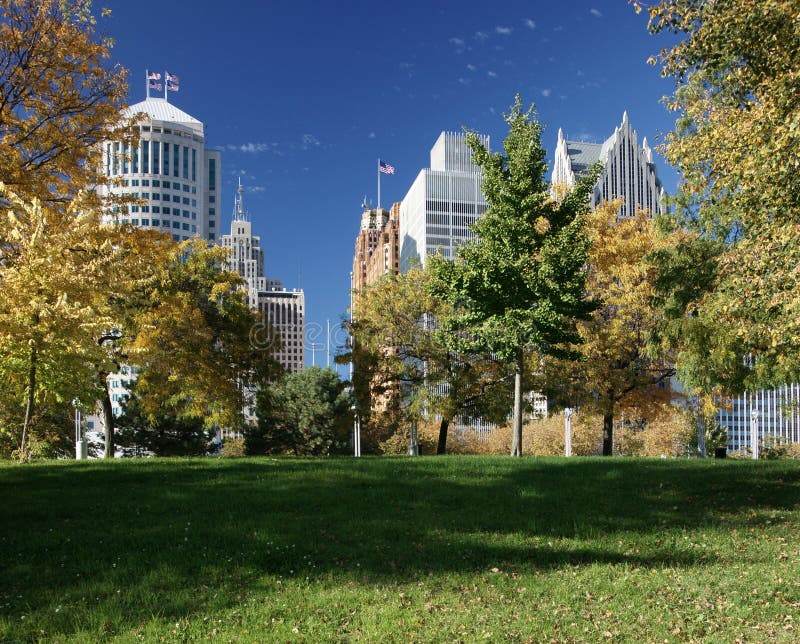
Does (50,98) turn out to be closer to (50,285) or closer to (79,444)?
(50,285)

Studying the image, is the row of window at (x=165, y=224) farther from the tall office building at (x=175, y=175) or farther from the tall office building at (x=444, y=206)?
the tall office building at (x=444, y=206)

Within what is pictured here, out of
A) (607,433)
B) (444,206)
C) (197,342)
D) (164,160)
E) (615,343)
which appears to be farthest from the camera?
(444,206)

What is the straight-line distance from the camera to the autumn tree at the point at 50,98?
15.4m

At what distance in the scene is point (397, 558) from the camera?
349 inches

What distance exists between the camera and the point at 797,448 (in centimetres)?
7469

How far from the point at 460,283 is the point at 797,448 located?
2698 inches

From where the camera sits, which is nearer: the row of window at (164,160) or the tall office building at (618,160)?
the row of window at (164,160)

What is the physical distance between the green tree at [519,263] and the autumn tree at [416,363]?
21.8ft

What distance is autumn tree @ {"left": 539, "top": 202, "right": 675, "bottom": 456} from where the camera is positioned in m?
27.6

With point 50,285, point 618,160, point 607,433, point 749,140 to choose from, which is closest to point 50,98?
point 50,285

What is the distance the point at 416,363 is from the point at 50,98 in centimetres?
1920

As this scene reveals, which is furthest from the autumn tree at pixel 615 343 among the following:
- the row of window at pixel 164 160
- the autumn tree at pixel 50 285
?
the row of window at pixel 164 160

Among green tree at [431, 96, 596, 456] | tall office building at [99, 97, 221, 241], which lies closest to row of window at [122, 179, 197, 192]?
tall office building at [99, 97, 221, 241]

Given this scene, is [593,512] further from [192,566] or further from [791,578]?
[192,566]
